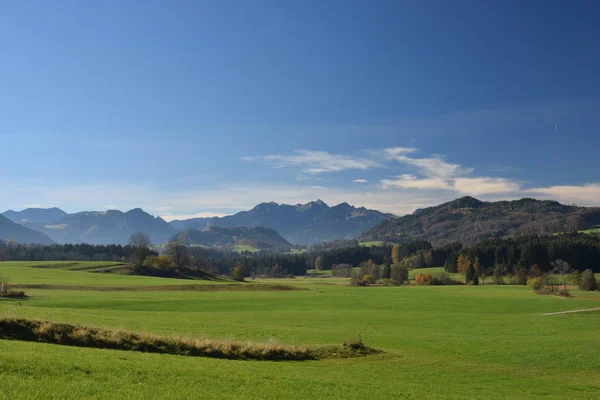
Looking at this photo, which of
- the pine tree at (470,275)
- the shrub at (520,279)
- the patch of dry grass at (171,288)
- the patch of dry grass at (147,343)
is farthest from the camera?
the pine tree at (470,275)

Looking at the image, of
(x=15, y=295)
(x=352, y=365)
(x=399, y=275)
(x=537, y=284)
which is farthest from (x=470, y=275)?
(x=352, y=365)

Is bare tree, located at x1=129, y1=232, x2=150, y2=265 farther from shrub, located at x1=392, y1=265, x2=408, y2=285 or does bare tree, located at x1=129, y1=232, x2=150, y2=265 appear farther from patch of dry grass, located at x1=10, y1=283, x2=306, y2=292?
shrub, located at x1=392, y1=265, x2=408, y2=285

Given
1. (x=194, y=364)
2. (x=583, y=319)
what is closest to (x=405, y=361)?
(x=194, y=364)

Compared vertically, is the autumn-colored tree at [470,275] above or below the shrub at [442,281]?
above

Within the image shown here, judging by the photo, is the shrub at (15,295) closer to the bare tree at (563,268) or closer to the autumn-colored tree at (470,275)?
the bare tree at (563,268)

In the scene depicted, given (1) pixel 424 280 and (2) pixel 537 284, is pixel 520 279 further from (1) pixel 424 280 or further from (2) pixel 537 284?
(1) pixel 424 280

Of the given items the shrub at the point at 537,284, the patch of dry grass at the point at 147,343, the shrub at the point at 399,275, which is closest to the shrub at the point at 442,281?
the shrub at the point at 399,275

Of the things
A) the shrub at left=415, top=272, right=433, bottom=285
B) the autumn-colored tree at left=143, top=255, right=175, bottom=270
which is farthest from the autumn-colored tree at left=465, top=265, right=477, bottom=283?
the autumn-colored tree at left=143, top=255, right=175, bottom=270

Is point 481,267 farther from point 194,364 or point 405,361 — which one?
Answer: point 194,364

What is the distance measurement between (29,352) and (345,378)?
51.3 ft

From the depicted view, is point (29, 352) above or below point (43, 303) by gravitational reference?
above

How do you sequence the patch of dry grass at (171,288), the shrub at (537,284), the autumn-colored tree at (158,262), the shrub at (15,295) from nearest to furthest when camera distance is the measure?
1. the shrub at (15,295)
2. the patch of dry grass at (171,288)
3. the shrub at (537,284)
4. the autumn-colored tree at (158,262)

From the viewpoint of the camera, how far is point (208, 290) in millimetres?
107562

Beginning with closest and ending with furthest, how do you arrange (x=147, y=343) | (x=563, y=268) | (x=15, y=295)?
(x=147, y=343) < (x=15, y=295) < (x=563, y=268)
